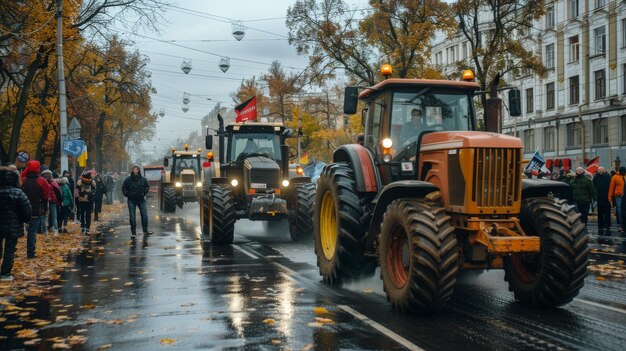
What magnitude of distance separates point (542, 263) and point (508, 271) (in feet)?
2.73

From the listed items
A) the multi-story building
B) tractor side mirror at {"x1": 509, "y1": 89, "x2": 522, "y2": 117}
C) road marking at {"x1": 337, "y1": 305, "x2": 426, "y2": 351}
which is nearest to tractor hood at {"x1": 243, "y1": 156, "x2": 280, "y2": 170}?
tractor side mirror at {"x1": 509, "y1": 89, "x2": 522, "y2": 117}

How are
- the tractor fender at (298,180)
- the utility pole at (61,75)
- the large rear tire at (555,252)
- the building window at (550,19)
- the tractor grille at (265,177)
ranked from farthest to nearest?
1. the building window at (550,19)
2. the utility pole at (61,75)
3. the tractor fender at (298,180)
4. the tractor grille at (265,177)
5. the large rear tire at (555,252)

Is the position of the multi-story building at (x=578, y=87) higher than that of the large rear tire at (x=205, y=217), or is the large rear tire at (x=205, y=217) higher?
the multi-story building at (x=578, y=87)

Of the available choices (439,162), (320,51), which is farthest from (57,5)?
(439,162)

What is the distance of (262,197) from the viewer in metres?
16.8

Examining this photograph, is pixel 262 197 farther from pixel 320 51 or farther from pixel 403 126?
pixel 320 51

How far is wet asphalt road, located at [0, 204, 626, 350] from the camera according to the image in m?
6.67

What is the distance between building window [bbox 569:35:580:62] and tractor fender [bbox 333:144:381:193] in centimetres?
3941

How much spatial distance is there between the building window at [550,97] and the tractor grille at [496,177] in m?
43.1

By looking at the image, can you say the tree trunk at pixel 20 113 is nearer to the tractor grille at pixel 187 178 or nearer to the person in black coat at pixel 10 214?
the tractor grille at pixel 187 178

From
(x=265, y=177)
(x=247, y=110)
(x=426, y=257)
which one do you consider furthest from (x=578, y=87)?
(x=426, y=257)

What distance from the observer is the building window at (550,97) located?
1911 inches

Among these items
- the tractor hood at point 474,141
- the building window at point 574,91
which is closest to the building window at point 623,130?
the building window at point 574,91

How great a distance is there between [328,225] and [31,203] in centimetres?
790
